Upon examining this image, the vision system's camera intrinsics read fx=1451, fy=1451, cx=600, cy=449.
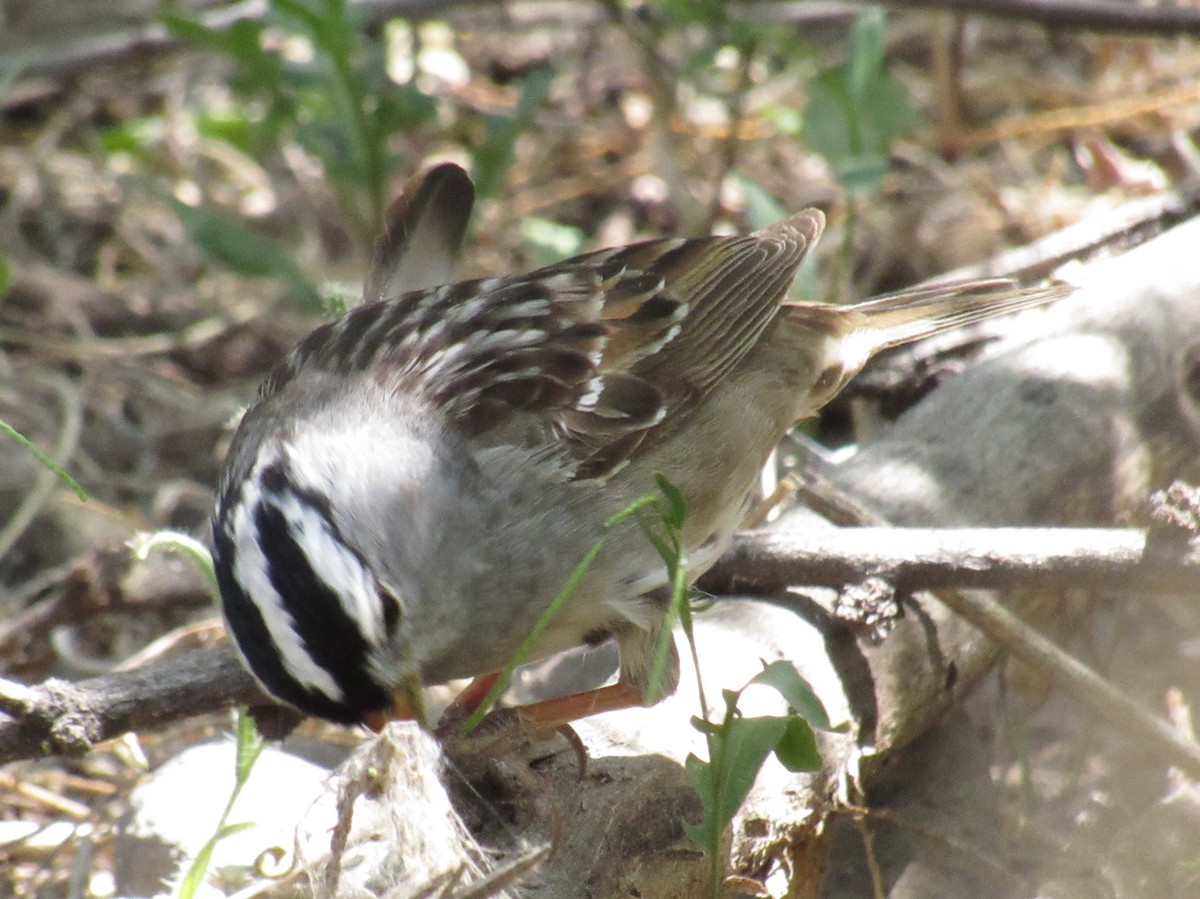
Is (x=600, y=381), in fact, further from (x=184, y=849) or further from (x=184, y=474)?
(x=184, y=474)

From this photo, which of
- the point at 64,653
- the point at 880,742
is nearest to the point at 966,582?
the point at 880,742

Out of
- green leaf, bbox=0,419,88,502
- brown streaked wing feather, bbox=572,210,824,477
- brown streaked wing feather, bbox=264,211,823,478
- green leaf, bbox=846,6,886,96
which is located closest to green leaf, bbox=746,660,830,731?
brown streaked wing feather, bbox=264,211,823,478

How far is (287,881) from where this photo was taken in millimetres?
2795

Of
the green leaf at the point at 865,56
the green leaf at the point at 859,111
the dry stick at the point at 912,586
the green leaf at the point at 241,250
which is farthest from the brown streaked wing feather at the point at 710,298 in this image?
the green leaf at the point at 241,250

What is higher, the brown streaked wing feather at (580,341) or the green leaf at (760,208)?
the brown streaked wing feather at (580,341)

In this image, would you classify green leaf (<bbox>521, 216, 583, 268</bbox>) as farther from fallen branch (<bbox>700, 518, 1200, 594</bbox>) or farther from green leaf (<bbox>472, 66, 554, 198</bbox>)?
fallen branch (<bbox>700, 518, 1200, 594</bbox>)

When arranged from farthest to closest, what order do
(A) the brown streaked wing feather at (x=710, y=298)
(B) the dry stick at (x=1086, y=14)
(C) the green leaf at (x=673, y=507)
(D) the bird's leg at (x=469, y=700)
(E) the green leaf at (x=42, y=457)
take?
(B) the dry stick at (x=1086, y=14) < (A) the brown streaked wing feather at (x=710, y=298) < (D) the bird's leg at (x=469, y=700) < (E) the green leaf at (x=42, y=457) < (C) the green leaf at (x=673, y=507)

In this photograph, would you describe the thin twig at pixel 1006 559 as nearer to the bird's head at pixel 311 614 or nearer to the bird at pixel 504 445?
the bird at pixel 504 445

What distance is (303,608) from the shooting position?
2.61 metres

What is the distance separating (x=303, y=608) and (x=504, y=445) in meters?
0.80

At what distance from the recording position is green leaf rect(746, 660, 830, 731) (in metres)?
Answer: 2.52

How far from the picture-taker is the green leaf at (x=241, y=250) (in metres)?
5.22

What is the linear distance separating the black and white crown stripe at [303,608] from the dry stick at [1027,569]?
1030 millimetres

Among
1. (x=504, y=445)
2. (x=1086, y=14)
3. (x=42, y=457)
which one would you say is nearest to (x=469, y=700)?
(x=504, y=445)
